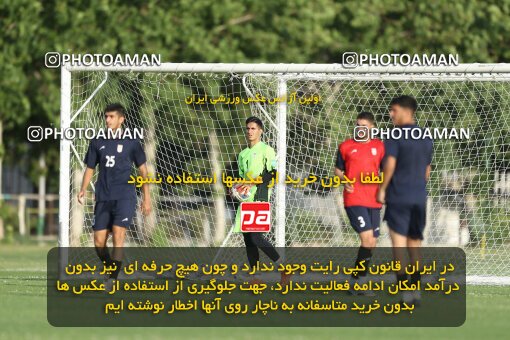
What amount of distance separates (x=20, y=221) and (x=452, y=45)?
1194cm

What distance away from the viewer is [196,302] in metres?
13.3

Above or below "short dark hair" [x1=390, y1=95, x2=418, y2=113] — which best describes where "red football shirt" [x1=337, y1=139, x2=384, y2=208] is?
below

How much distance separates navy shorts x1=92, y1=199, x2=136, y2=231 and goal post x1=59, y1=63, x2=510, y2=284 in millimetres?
2014

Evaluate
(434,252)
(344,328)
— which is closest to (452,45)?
(434,252)


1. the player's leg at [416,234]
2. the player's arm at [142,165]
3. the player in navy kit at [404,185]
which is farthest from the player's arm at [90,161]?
the player's leg at [416,234]

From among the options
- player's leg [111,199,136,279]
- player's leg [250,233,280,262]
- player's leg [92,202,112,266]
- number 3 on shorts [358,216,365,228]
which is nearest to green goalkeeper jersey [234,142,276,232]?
player's leg [250,233,280,262]

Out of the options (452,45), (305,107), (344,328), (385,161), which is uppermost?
(452,45)

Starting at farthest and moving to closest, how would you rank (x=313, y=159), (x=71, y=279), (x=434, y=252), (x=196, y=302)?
(x=434, y=252) < (x=313, y=159) < (x=71, y=279) < (x=196, y=302)

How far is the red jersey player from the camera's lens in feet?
47.8

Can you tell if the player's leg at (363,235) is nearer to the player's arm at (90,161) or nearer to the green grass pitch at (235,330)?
the green grass pitch at (235,330)

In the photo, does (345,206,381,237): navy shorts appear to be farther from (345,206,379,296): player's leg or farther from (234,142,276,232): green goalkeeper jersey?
(234,142,276,232): green goalkeeper jersey

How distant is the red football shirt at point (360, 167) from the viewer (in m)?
14.6

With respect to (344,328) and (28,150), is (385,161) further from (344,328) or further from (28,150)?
(28,150)

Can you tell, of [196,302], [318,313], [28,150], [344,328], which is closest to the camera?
[344,328]
